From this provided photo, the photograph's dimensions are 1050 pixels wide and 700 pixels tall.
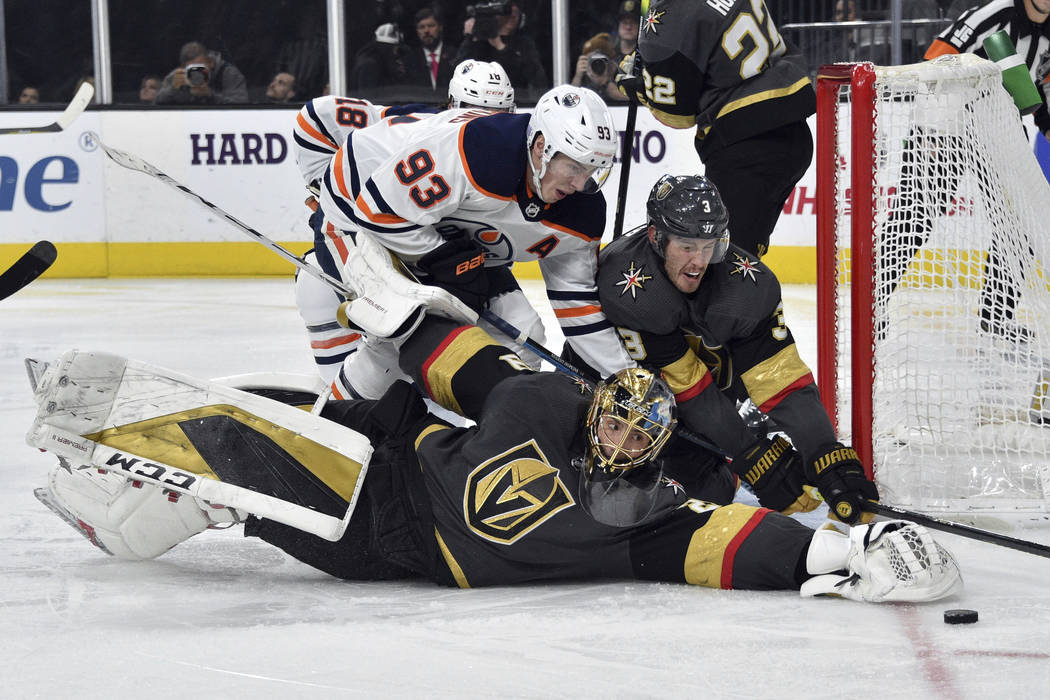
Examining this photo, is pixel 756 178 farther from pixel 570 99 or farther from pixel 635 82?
pixel 570 99

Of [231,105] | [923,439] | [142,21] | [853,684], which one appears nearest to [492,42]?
[231,105]

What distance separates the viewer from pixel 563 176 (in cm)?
259

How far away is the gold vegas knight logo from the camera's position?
220 centimetres

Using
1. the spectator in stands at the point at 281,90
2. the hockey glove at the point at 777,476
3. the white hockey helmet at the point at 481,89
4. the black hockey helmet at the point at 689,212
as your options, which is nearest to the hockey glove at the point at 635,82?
the white hockey helmet at the point at 481,89

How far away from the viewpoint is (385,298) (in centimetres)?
262

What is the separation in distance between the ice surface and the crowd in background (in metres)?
4.85

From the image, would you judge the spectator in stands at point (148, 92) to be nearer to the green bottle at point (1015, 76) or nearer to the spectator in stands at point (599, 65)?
the spectator in stands at point (599, 65)

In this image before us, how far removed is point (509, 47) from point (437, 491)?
519 cm

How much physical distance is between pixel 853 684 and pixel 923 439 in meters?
1.14

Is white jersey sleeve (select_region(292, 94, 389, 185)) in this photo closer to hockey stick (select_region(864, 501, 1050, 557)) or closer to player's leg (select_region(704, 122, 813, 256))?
player's leg (select_region(704, 122, 813, 256))

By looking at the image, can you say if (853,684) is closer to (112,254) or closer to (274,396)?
(274,396)

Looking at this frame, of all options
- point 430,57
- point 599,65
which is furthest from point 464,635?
point 430,57

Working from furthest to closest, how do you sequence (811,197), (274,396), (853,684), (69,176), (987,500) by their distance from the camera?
1. (69,176)
2. (811,197)
3. (987,500)
4. (274,396)
5. (853,684)

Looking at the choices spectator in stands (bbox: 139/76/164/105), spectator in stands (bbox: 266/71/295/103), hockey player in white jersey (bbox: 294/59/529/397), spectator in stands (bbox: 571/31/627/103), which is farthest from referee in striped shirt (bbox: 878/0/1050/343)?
spectator in stands (bbox: 139/76/164/105)
